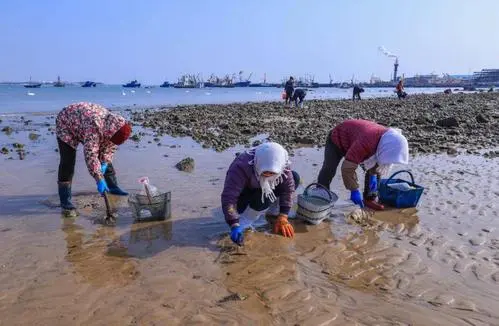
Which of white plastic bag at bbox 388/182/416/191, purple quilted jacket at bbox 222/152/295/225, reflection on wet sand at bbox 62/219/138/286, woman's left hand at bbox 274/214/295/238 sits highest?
purple quilted jacket at bbox 222/152/295/225

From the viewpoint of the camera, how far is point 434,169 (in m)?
7.55

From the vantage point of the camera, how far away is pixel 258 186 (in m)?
4.36

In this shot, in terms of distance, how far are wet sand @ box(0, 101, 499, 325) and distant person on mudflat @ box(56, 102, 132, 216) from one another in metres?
0.45

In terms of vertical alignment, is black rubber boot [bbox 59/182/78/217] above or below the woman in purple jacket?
below

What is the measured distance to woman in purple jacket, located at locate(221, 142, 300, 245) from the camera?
3986 millimetres

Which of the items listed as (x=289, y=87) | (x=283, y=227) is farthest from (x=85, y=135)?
(x=289, y=87)

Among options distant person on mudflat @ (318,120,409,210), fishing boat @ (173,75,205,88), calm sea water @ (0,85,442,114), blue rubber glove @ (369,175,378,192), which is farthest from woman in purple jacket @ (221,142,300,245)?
fishing boat @ (173,75,205,88)

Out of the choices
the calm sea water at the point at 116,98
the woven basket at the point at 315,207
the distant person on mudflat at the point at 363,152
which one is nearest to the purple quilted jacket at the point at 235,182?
the woven basket at the point at 315,207

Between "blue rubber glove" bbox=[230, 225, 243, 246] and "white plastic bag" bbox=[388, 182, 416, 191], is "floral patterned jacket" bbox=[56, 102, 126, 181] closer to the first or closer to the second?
"blue rubber glove" bbox=[230, 225, 243, 246]

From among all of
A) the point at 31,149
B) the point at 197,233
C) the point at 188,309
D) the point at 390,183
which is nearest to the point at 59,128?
the point at 197,233

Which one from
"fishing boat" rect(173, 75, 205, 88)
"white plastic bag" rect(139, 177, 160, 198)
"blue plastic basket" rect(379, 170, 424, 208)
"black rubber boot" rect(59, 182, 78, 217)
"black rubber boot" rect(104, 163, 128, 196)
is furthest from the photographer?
"fishing boat" rect(173, 75, 205, 88)

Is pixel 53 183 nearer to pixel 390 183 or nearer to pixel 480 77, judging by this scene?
pixel 390 183

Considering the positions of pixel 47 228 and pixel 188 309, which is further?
pixel 47 228

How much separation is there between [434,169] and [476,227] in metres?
3.00
